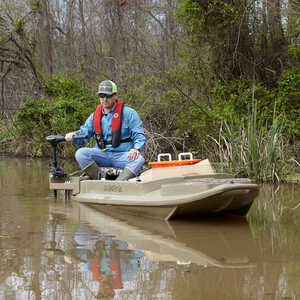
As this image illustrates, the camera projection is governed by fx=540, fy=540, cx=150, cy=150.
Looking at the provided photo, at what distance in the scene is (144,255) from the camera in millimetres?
4867

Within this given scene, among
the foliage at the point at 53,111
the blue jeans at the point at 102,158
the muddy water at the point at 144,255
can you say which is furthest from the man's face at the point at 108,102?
the foliage at the point at 53,111

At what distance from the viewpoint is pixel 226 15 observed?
45.3 ft

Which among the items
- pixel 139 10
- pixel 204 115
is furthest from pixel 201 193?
pixel 139 10

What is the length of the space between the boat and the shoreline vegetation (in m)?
3.07

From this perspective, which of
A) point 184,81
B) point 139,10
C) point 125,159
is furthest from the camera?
point 139,10

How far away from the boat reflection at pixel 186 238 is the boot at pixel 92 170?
76 cm

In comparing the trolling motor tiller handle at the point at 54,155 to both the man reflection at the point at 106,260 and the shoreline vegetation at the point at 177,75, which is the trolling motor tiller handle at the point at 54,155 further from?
the shoreline vegetation at the point at 177,75

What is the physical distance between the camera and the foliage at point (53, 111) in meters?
16.6

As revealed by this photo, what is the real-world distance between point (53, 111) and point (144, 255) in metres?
12.8

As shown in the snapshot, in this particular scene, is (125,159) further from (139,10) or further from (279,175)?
(139,10)

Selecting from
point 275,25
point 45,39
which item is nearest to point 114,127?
point 275,25

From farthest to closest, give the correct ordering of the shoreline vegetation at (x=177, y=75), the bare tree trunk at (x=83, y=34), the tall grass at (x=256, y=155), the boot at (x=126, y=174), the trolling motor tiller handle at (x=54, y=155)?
1. the bare tree trunk at (x=83, y=34)
2. the shoreline vegetation at (x=177, y=75)
3. the tall grass at (x=256, y=155)
4. the trolling motor tiller handle at (x=54, y=155)
5. the boot at (x=126, y=174)

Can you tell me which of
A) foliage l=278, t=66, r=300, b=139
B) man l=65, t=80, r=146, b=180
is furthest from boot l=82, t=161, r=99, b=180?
foliage l=278, t=66, r=300, b=139

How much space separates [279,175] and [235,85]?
4.45 meters
